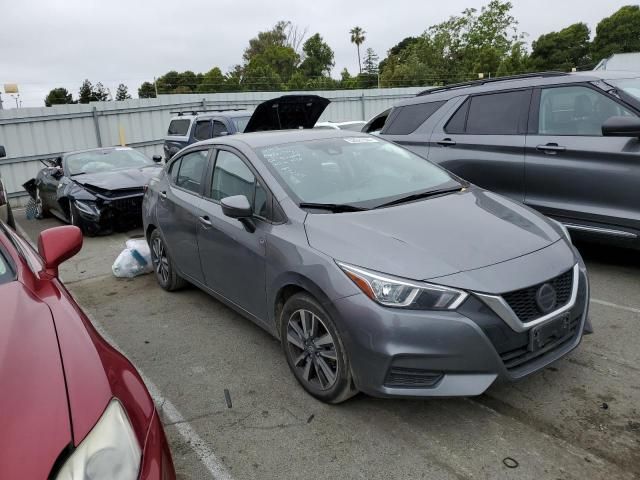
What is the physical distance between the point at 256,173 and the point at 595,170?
3.01 metres

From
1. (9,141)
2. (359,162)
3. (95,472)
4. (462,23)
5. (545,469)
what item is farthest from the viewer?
(462,23)

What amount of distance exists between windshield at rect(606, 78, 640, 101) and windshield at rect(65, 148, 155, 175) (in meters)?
7.30

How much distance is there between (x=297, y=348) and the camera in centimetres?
317

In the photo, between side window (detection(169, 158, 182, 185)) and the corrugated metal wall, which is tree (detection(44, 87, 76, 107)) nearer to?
the corrugated metal wall

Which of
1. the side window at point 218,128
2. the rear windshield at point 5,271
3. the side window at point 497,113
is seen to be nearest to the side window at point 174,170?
the rear windshield at point 5,271

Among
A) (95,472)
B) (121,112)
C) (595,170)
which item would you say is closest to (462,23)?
(121,112)

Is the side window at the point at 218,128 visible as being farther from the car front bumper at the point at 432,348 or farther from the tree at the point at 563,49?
the tree at the point at 563,49

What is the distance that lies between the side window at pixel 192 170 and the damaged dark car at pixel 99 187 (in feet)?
12.2

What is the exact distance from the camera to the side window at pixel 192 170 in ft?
14.3

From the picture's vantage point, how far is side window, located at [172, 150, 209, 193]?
4359 millimetres

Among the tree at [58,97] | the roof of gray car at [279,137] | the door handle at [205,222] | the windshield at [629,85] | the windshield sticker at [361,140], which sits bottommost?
the door handle at [205,222]

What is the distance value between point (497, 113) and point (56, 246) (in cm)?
440

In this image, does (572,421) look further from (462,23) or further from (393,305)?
(462,23)

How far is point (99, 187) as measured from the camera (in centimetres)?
810
